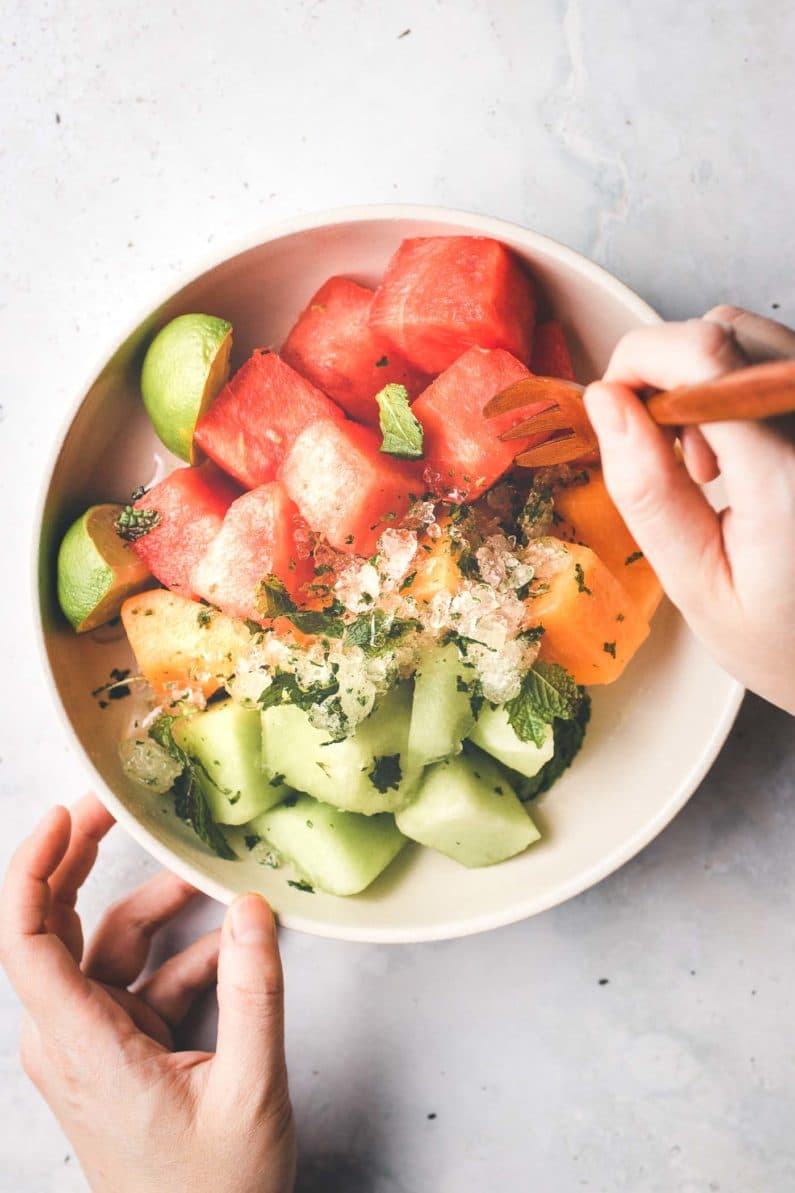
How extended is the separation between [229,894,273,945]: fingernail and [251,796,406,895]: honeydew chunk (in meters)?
0.09

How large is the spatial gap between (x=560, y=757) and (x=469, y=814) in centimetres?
17

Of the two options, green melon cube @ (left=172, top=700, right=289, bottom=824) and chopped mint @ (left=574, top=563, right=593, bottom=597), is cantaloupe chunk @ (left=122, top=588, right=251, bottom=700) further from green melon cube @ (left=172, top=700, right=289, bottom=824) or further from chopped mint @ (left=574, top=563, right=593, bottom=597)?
chopped mint @ (left=574, top=563, right=593, bottom=597)

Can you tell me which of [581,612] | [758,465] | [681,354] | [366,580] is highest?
[681,354]

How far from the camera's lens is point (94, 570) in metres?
1.21

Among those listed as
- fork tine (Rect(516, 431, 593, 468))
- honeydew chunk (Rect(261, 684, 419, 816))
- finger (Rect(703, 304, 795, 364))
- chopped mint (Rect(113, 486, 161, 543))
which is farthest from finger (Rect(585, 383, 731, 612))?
chopped mint (Rect(113, 486, 161, 543))

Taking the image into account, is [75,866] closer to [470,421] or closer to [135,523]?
[135,523]

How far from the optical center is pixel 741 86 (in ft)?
4.60

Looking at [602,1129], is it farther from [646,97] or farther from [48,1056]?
[646,97]

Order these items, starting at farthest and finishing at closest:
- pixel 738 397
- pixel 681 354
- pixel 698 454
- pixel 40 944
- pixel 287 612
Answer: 1. pixel 40 944
2. pixel 287 612
3. pixel 698 454
4. pixel 681 354
5. pixel 738 397

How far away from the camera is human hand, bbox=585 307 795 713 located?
2.63 feet

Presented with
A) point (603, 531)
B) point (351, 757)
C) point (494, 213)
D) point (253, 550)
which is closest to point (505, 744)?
point (351, 757)

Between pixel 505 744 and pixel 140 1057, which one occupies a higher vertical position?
pixel 505 744

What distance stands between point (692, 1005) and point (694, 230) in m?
1.19

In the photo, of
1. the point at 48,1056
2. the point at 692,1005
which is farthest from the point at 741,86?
the point at 48,1056
